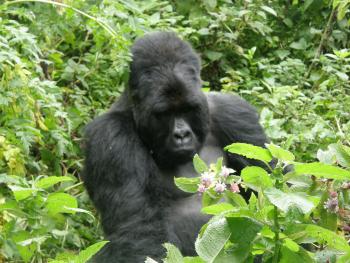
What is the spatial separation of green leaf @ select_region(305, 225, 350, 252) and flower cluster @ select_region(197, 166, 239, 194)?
0.21m

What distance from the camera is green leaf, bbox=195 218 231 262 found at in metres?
1.51

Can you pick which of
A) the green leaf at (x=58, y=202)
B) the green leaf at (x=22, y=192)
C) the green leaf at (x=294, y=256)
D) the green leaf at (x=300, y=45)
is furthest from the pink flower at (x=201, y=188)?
the green leaf at (x=300, y=45)

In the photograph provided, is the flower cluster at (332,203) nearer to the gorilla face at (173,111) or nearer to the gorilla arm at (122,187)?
the gorilla arm at (122,187)

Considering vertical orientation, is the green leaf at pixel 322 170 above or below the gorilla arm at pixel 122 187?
above

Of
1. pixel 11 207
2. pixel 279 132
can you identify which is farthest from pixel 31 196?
pixel 279 132

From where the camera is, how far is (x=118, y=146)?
429cm

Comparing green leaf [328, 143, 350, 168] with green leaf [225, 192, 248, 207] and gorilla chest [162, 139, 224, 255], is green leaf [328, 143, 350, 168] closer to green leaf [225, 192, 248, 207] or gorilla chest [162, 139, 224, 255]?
green leaf [225, 192, 248, 207]

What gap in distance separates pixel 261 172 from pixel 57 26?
11.3 feet

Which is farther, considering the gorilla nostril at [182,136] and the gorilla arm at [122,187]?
the gorilla nostril at [182,136]

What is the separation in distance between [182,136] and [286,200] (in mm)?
2587

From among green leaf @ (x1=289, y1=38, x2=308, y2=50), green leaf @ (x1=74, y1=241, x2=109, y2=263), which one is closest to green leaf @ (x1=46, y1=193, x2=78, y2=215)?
green leaf @ (x1=74, y1=241, x2=109, y2=263)

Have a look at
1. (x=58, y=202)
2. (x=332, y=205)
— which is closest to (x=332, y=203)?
(x=332, y=205)

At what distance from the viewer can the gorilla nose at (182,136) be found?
4.12m

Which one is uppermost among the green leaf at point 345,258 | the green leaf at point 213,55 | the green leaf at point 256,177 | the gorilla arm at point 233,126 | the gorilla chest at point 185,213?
the green leaf at point 256,177
